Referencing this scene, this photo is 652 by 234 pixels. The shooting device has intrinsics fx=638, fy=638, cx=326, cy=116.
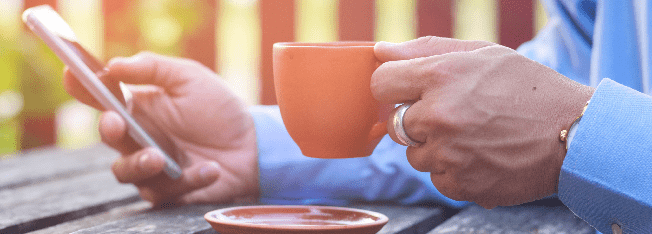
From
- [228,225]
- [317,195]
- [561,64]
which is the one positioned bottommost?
[317,195]

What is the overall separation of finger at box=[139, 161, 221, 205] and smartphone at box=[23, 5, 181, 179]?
0.05 ft

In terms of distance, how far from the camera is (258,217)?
2.70ft

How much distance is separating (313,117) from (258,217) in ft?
0.56

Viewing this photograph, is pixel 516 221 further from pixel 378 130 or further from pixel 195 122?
pixel 195 122

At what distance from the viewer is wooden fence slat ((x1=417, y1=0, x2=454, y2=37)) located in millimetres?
3072

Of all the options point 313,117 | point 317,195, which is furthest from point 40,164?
point 313,117

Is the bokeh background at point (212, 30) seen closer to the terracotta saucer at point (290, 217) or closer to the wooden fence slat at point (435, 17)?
the wooden fence slat at point (435, 17)

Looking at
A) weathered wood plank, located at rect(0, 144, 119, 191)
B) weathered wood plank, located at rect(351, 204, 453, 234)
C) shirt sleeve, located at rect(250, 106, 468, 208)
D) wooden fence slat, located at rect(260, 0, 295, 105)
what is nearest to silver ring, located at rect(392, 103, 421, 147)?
weathered wood plank, located at rect(351, 204, 453, 234)

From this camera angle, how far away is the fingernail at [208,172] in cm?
107

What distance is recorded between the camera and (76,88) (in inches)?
42.6

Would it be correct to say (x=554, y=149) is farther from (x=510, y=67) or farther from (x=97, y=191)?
(x=97, y=191)

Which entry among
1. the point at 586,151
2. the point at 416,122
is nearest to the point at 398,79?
the point at 416,122

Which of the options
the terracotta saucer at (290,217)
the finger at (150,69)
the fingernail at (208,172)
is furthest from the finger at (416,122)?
the finger at (150,69)

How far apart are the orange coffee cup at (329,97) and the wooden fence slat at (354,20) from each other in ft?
8.17
